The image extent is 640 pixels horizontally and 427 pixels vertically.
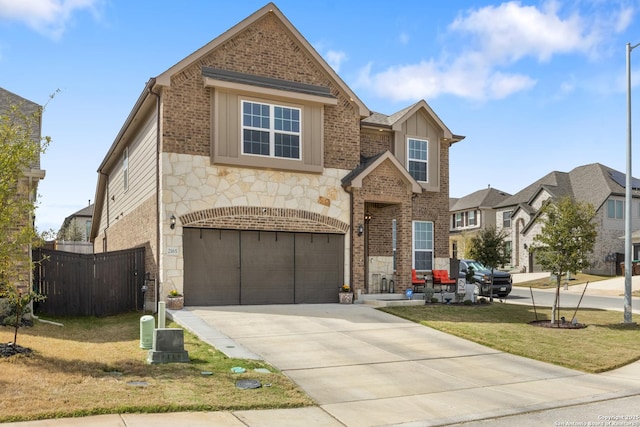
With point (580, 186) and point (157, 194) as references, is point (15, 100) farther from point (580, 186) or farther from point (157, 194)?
point (580, 186)

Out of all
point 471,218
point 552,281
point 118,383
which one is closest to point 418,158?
point 118,383

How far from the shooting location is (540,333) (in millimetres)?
14219

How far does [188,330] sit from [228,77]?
7966 millimetres

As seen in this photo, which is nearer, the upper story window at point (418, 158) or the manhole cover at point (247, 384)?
the manhole cover at point (247, 384)

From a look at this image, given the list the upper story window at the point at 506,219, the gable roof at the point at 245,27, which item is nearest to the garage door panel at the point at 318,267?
the gable roof at the point at 245,27

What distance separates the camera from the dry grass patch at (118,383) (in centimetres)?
690

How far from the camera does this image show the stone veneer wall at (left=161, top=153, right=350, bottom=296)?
15.9m

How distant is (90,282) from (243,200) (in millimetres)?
5330

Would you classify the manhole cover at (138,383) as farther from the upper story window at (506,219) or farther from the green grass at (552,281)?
the upper story window at (506,219)

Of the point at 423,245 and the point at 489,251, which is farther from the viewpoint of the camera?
the point at 489,251

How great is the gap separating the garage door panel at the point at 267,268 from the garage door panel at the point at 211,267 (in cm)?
29

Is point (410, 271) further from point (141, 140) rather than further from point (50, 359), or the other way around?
point (50, 359)

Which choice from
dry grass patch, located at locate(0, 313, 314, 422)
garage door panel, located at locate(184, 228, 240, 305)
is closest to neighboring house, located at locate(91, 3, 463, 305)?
garage door panel, located at locate(184, 228, 240, 305)

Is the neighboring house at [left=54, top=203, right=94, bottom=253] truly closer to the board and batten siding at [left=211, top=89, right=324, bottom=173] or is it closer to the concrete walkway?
the board and batten siding at [left=211, top=89, right=324, bottom=173]
